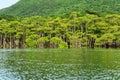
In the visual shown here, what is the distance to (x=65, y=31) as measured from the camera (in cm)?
14175

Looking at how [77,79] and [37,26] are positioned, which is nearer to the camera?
[77,79]

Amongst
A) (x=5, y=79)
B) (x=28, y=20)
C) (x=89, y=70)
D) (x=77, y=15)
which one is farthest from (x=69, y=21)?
(x=5, y=79)

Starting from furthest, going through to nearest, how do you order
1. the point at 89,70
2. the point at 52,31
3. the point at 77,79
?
1. the point at 52,31
2. the point at 89,70
3. the point at 77,79

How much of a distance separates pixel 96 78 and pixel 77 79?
8.58 feet

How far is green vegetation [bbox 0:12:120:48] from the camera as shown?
13725cm

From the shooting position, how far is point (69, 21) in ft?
465

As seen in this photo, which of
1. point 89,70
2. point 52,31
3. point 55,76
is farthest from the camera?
point 52,31

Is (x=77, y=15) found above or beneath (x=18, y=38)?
above

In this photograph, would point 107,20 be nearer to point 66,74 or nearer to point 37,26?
point 37,26

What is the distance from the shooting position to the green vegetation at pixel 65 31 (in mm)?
137250

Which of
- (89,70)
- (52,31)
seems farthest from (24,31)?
(89,70)

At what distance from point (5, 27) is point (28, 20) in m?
11.7

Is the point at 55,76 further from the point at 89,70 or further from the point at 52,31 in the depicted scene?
the point at 52,31

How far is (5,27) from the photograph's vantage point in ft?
468
